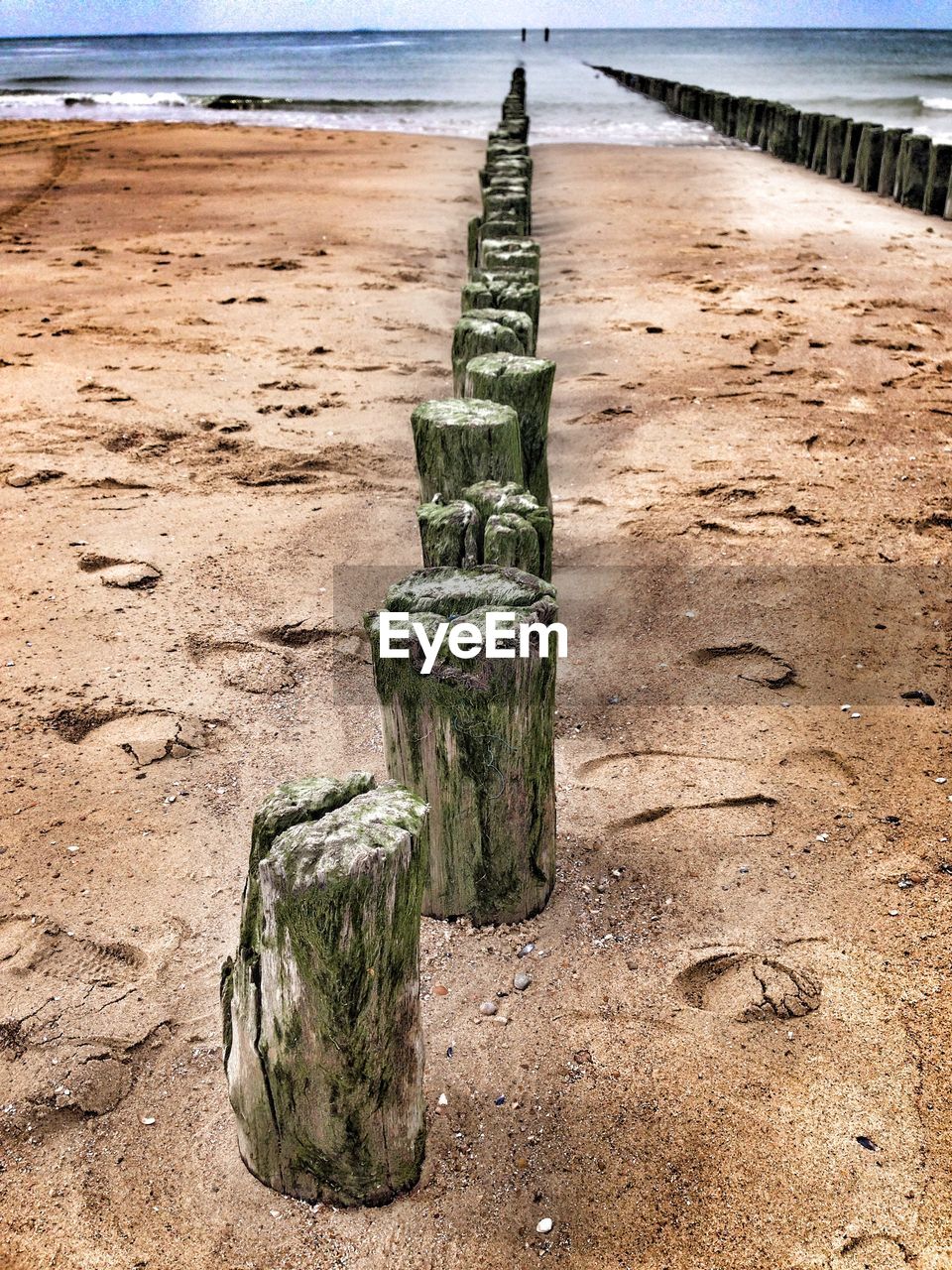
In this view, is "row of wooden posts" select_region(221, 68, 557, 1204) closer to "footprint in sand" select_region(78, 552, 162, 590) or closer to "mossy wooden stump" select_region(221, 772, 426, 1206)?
"mossy wooden stump" select_region(221, 772, 426, 1206)

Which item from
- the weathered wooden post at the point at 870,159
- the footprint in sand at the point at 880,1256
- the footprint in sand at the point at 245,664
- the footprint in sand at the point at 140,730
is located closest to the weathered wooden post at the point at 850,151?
the weathered wooden post at the point at 870,159

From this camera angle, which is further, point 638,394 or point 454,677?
point 638,394

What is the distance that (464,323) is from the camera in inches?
175

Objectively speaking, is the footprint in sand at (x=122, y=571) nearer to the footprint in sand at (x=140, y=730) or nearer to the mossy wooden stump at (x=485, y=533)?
the footprint in sand at (x=140, y=730)

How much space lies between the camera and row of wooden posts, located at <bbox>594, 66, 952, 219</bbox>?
11977 millimetres

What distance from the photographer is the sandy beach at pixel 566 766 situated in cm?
215

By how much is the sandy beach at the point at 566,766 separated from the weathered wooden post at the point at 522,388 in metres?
0.69

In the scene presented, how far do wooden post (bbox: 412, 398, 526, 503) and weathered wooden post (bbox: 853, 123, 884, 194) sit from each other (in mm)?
12069

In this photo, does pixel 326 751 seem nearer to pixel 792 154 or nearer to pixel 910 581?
pixel 910 581

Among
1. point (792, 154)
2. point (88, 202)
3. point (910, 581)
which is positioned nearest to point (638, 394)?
point (910, 581)

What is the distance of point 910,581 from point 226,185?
39.3ft

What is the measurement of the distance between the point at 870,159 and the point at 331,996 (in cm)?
1433

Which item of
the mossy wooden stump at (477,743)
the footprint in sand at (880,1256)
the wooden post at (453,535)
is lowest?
the footprint in sand at (880,1256)

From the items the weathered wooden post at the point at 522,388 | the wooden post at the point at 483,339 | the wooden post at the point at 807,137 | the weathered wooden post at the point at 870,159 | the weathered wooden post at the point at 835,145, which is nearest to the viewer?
the weathered wooden post at the point at 522,388
